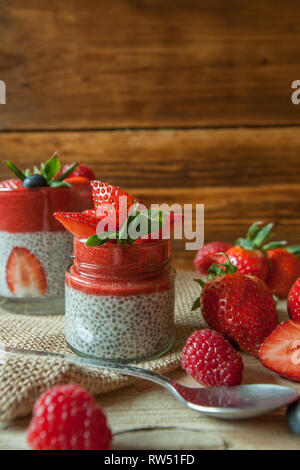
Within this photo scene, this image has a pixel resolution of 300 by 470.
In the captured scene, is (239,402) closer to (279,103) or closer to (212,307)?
(212,307)

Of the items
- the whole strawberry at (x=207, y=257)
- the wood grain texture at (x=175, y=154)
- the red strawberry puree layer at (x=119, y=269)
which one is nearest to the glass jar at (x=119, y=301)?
the red strawberry puree layer at (x=119, y=269)

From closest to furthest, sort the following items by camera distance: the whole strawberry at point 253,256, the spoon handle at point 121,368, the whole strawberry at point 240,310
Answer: the spoon handle at point 121,368
the whole strawberry at point 240,310
the whole strawberry at point 253,256

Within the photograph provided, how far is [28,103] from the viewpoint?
137cm

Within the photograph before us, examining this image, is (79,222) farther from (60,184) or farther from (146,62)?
(146,62)

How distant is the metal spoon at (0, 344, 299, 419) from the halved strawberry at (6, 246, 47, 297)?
302 mm

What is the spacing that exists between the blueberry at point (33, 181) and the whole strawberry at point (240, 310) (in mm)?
357

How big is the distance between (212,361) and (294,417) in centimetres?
12

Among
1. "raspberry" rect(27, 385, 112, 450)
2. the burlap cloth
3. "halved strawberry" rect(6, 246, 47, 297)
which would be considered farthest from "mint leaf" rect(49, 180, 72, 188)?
"raspberry" rect(27, 385, 112, 450)

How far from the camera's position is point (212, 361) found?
619mm

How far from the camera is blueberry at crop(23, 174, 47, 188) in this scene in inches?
34.4

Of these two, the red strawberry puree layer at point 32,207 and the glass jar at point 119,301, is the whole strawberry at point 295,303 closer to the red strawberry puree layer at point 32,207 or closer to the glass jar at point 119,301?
the glass jar at point 119,301

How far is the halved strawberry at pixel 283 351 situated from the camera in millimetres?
648

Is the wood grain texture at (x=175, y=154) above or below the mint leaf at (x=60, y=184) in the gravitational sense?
above

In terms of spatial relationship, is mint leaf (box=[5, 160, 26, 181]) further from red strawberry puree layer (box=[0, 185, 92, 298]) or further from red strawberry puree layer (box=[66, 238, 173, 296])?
red strawberry puree layer (box=[66, 238, 173, 296])
